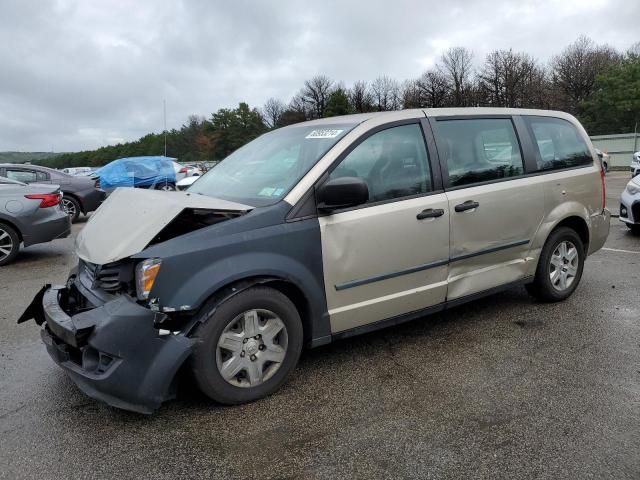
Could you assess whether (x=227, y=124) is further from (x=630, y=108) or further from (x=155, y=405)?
(x=155, y=405)

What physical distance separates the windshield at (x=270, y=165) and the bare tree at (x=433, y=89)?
63337mm

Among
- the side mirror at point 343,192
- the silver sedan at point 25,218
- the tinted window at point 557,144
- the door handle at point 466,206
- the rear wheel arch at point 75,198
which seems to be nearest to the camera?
the side mirror at point 343,192

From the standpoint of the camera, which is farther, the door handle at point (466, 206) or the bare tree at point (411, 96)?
the bare tree at point (411, 96)

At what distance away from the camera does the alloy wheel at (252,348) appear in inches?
116

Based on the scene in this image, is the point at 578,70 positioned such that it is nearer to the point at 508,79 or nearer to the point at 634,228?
the point at 508,79

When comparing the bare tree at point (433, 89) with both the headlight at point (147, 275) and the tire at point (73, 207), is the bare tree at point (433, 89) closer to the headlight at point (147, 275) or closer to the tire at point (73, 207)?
the tire at point (73, 207)

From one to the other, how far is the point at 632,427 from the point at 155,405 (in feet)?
8.42

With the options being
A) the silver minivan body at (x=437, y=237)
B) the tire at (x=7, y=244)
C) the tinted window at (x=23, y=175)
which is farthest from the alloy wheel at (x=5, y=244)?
the silver minivan body at (x=437, y=237)

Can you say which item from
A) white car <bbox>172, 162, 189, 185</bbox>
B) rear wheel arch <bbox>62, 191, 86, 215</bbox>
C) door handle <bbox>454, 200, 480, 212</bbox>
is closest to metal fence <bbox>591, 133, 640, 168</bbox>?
white car <bbox>172, 162, 189, 185</bbox>

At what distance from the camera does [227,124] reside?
79.1m

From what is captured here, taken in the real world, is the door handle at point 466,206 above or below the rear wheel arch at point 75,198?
above

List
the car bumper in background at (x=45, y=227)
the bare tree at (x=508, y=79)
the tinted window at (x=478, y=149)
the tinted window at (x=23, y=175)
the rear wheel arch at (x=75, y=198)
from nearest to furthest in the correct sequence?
the tinted window at (x=478, y=149), the car bumper in background at (x=45, y=227), the tinted window at (x=23, y=175), the rear wheel arch at (x=75, y=198), the bare tree at (x=508, y=79)

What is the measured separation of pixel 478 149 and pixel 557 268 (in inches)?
58.9

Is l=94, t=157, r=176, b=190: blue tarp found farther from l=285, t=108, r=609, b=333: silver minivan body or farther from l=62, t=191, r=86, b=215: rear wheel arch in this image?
l=285, t=108, r=609, b=333: silver minivan body
